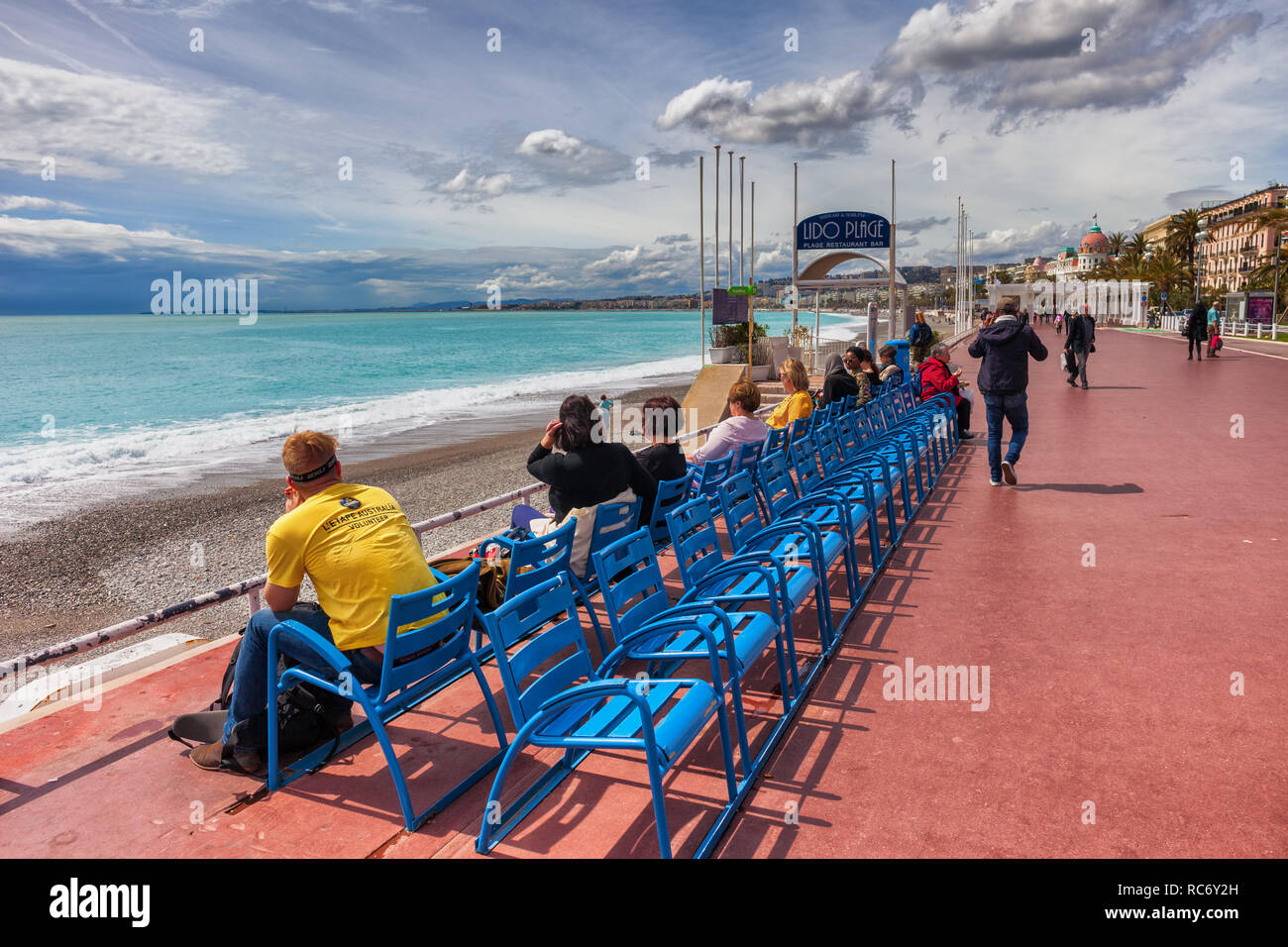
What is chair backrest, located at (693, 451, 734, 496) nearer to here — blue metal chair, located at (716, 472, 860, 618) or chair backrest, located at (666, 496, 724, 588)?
blue metal chair, located at (716, 472, 860, 618)

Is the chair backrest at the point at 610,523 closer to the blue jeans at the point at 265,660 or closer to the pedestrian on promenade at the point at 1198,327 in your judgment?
the blue jeans at the point at 265,660

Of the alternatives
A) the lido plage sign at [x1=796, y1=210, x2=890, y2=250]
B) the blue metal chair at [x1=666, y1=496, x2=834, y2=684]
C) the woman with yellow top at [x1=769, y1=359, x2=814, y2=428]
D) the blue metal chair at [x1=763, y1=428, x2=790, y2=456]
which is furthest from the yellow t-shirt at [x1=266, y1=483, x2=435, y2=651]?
the lido plage sign at [x1=796, y1=210, x2=890, y2=250]

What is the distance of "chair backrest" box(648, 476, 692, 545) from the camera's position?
5.18m

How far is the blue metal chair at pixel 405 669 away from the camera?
2.88 m

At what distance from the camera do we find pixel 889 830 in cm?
282

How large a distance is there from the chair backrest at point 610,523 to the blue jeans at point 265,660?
4.48 ft

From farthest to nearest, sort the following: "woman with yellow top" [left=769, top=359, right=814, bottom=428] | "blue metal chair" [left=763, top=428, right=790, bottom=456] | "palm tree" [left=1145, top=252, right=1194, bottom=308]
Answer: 1. "palm tree" [left=1145, top=252, right=1194, bottom=308]
2. "woman with yellow top" [left=769, top=359, right=814, bottom=428]
3. "blue metal chair" [left=763, top=428, right=790, bottom=456]

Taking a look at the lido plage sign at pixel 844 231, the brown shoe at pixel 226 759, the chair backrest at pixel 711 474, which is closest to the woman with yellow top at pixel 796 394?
the chair backrest at pixel 711 474

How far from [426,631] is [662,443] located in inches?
118

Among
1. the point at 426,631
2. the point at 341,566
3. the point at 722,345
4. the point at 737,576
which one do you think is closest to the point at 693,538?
the point at 737,576

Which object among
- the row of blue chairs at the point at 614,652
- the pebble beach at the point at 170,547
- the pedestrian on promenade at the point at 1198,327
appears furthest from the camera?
the pedestrian on promenade at the point at 1198,327

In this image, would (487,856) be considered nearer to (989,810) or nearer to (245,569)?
(989,810)

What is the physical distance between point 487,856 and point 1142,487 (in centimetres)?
776

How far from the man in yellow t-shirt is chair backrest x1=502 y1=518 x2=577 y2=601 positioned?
0.39m
